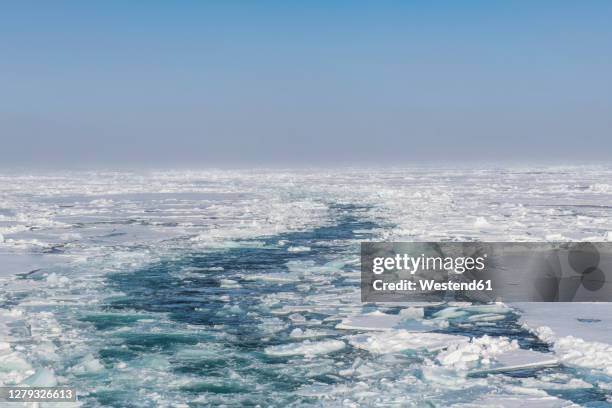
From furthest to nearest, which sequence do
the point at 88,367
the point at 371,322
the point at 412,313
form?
1. the point at 412,313
2. the point at 371,322
3. the point at 88,367

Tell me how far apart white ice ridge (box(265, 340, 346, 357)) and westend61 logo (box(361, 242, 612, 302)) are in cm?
269

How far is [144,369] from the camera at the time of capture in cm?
788

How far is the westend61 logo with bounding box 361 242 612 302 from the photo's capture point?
37.7ft

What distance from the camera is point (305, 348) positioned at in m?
8.55

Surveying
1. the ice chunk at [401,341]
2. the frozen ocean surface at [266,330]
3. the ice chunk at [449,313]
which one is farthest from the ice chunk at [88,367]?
the ice chunk at [449,313]

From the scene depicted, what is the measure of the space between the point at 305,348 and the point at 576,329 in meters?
3.86

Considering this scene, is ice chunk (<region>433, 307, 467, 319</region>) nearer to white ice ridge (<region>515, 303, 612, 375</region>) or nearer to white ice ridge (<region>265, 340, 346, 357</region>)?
white ice ridge (<region>515, 303, 612, 375</region>)

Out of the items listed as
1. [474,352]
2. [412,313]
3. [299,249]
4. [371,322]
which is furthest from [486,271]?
[474,352]

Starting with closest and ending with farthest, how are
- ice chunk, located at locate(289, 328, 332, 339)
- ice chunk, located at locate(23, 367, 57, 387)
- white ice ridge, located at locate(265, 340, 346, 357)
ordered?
ice chunk, located at locate(23, 367, 57, 387), white ice ridge, located at locate(265, 340, 346, 357), ice chunk, located at locate(289, 328, 332, 339)

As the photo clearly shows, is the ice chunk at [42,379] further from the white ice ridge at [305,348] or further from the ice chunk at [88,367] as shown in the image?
the white ice ridge at [305,348]

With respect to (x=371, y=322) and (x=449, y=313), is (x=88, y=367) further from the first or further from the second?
(x=449, y=313)

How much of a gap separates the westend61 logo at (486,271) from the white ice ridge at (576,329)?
565mm

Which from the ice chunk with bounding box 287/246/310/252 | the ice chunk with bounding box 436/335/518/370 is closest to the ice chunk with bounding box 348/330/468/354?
the ice chunk with bounding box 436/335/518/370

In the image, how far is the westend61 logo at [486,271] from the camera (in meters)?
11.5
